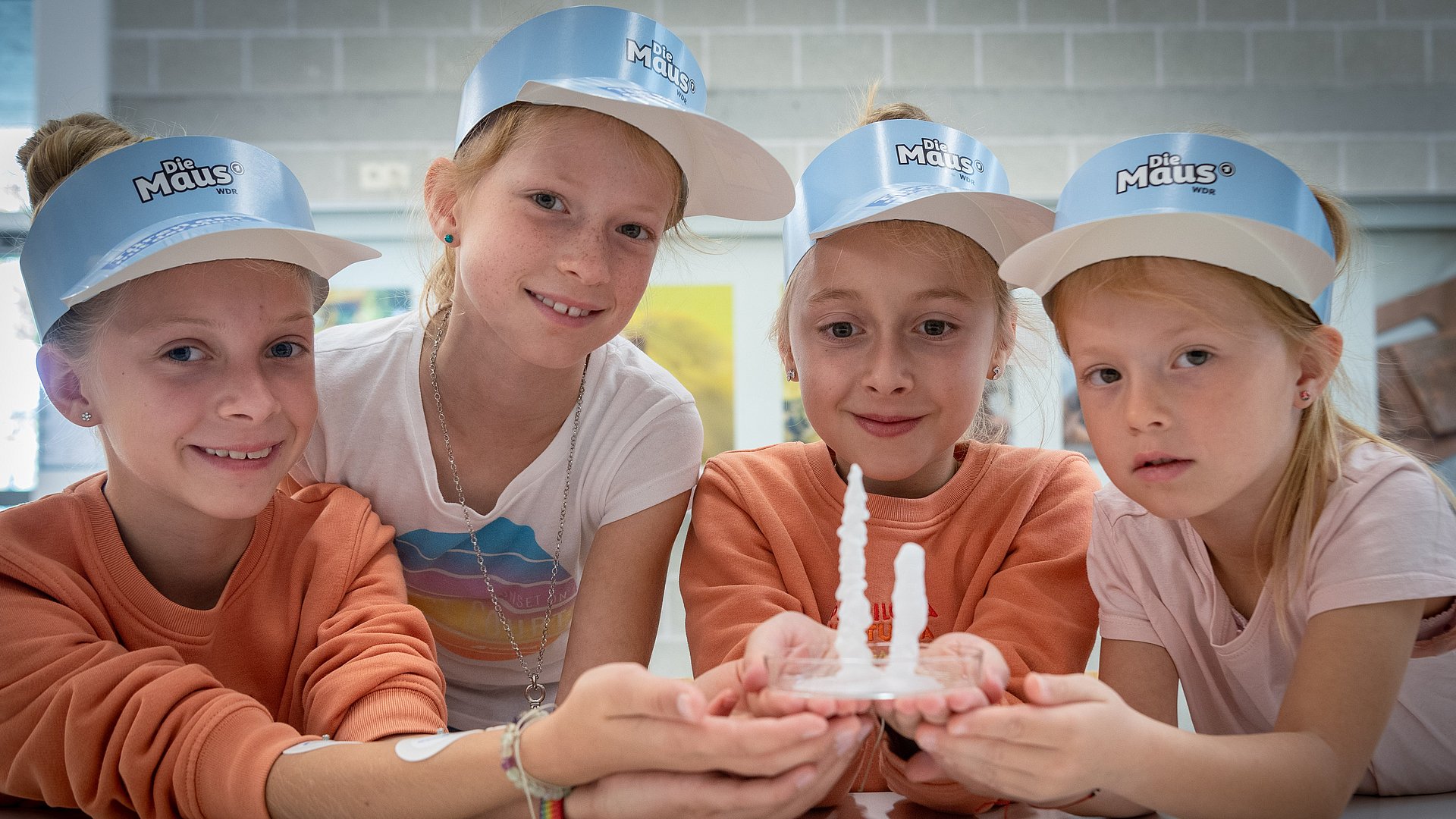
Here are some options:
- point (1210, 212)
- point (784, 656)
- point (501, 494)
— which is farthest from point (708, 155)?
point (784, 656)

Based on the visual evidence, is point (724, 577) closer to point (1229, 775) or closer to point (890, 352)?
point (890, 352)

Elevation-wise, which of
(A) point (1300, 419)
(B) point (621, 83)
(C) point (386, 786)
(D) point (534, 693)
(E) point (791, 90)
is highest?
(E) point (791, 90)

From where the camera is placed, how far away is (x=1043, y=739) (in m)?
0.93

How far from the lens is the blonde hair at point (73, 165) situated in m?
1.33

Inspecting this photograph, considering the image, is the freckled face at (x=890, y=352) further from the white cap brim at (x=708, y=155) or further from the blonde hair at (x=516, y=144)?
the blonde hair at (x=516, y=144)

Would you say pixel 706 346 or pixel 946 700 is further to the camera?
pixel 706 346

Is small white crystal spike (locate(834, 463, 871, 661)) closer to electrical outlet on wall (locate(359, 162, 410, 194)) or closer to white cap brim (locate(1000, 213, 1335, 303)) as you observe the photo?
white cap brim (locate(1000, 213, 1335, 303))

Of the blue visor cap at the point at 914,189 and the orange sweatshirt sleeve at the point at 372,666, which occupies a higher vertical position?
Answer: the blue visor cap at the point at 914,189

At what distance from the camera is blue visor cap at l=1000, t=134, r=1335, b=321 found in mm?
1214

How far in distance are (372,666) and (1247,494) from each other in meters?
0.99

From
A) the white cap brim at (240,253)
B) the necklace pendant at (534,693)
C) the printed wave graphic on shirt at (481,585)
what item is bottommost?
the necklace pendant at (534,693)

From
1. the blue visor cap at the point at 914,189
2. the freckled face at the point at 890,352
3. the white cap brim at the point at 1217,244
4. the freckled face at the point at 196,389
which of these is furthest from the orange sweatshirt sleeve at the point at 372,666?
the white cap brim at the point at 1217,244

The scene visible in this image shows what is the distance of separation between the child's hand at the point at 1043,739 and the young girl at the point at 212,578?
120 mm

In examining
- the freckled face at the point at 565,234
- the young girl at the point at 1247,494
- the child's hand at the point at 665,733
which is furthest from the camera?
the freckled face at the point at 565,234
